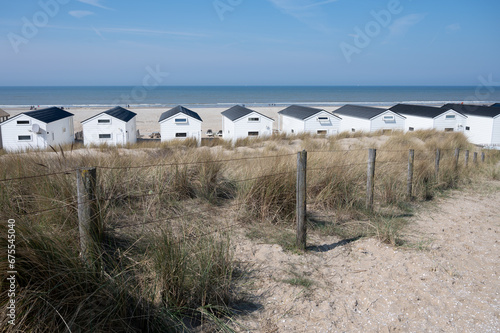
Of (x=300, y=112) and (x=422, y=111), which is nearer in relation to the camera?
(x=422, y=111)

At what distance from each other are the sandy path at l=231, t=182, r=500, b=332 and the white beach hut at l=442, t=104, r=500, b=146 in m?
22.0

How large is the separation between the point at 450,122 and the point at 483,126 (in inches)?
81.0

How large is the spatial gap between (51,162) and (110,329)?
15.1ft

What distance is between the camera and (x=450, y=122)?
24719 mm

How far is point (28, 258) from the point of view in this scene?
263 centimetres

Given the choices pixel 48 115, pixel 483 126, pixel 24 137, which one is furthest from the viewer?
pixel 483 126

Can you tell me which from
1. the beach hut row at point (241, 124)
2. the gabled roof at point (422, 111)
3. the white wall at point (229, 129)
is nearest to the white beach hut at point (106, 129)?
the beach hut row at point (241, 124)

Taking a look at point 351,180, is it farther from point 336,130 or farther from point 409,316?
point 336,130

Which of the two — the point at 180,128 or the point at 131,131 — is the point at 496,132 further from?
the point at 131,131

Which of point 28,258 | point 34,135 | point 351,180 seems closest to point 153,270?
point 28,258

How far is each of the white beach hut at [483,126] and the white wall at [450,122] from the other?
0.46 meters

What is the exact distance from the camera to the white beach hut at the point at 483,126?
23.9m

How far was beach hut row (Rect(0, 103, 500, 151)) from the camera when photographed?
21422 millimetres

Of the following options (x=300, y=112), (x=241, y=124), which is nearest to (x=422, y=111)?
(x=300, y=112)
